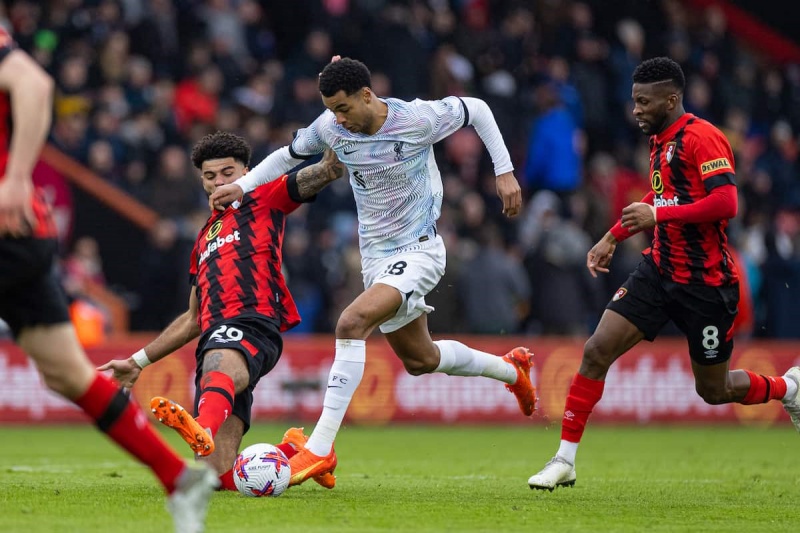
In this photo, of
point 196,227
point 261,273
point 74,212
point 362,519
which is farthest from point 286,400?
point 362,519

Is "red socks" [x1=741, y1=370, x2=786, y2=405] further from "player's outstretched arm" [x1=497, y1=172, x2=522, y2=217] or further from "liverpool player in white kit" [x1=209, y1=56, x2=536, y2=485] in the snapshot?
"player's outstretched arm" [x1=497, y1=172, x2=522, y2=217]

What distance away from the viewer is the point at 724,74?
73.8 ft

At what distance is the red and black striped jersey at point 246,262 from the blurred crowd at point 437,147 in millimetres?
7610

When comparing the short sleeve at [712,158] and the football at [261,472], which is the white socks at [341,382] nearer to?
the football at [261,472]

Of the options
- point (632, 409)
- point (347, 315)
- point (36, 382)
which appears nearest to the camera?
point (347, 315)

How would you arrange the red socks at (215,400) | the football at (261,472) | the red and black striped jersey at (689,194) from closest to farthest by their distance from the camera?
the red socks at (215,400) → the football at (261,472) → the red and black striped jersey at (689,194)

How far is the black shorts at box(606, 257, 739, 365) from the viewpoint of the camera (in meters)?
8.27

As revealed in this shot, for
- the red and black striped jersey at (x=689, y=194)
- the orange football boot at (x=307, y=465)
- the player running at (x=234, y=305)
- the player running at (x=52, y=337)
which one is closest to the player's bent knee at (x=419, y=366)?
the player running at (x=234, y=305)

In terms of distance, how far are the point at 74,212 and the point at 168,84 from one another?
2534 mm

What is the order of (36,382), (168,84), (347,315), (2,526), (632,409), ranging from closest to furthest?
1. (2,526)
2. (347,315)
3. (36,382)
4. (632,409)
5. (168,84)

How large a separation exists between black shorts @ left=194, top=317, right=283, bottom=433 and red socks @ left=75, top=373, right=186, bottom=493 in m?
1.97

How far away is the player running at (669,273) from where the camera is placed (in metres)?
8.12

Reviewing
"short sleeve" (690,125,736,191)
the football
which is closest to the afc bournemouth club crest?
"short sleeve" (690,125,736,191)

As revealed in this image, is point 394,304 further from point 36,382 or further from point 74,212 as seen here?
point 74,212
